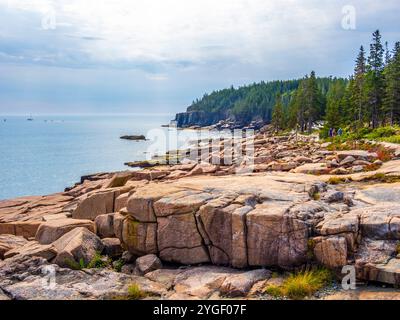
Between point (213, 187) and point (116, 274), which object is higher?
point (213, 187)

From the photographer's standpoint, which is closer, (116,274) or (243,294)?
(243,294)

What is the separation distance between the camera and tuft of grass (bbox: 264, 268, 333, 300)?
1116 cm

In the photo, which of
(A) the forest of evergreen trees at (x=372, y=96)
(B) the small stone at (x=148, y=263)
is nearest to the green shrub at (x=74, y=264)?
(B) the small stone at (x=148, y=263)

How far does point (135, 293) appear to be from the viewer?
462 inches

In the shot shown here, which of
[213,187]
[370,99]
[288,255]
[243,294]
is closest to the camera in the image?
[243,294]

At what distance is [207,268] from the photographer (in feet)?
44.1

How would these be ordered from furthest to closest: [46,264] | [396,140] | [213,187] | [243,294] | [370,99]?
1. [370,99]
2. [396,140]
3. [213,187]
4. [46,264]
5. [243,294]

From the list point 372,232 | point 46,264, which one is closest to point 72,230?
point 46,264

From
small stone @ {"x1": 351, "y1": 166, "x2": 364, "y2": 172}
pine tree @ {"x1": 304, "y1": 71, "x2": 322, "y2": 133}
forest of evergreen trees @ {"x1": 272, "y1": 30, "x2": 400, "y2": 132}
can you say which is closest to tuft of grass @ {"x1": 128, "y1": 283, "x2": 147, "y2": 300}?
small stone @ {"x1": 351, "y1": 166, "x2": 364, "y2": 172}

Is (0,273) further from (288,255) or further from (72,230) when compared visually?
(288,255)

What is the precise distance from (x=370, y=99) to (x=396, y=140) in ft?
90.1

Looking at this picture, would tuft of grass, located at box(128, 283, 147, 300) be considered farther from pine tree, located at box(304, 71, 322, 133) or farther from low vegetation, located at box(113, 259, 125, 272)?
pine tree, located at box(304, 71, 322, 133)

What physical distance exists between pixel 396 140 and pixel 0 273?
35363mm

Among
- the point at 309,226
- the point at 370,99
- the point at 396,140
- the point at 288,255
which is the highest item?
the point at 370,99
